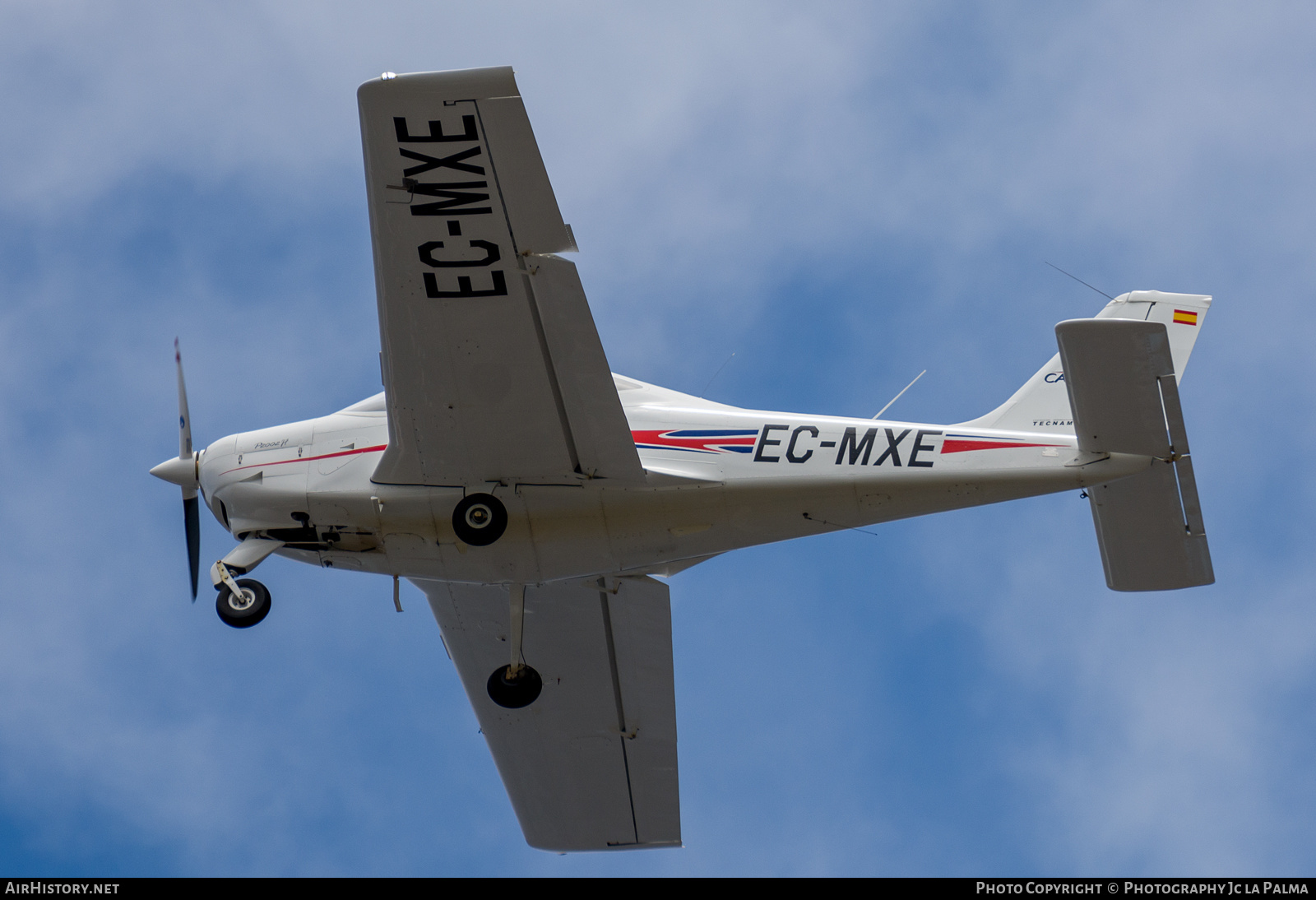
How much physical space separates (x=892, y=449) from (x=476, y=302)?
3621 mm

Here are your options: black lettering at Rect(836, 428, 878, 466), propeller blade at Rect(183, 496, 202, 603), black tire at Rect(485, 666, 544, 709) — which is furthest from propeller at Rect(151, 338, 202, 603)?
black lettering at Rect(836, 428, 878, 466)

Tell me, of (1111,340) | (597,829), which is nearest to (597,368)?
(1111,340)

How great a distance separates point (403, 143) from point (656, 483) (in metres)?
3.57

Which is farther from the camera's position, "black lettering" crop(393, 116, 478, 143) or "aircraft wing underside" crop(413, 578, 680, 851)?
"aircraft wing underside" crop(413, 578, 680, 851)

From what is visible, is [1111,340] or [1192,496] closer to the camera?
[1111,340]

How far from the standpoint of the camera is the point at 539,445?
11.0m

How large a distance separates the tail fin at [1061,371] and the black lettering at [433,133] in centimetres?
531

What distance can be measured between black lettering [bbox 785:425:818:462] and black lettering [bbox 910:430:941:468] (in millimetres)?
813

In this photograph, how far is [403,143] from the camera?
9.26m

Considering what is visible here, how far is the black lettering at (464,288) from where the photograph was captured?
992 cm

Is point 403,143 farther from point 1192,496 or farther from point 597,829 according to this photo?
point 597,829

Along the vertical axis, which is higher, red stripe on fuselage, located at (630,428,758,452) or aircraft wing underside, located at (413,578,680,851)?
red stripe on fuselage, located at (630,428,758,452)

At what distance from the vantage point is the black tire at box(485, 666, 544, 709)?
12.2 metres

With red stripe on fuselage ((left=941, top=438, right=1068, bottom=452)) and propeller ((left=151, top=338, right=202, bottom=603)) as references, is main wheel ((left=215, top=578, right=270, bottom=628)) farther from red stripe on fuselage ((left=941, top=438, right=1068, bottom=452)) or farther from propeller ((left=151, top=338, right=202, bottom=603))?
red stripe on fuselage ((left=941, top=438, right=1068, bottom=452))
